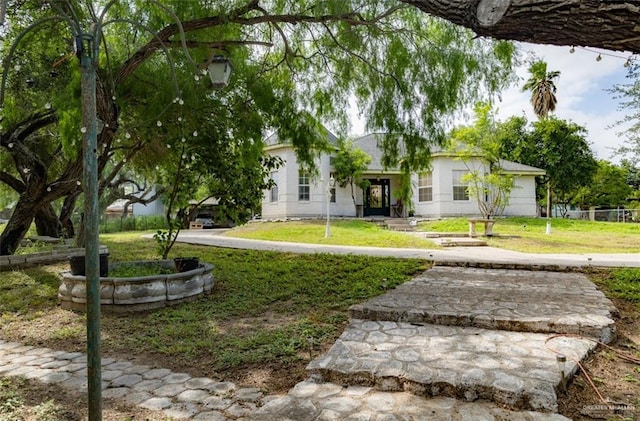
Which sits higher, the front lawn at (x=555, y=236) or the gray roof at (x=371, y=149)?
the gray roof at (x=371, y=149)

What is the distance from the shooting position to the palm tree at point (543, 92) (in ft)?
79.4

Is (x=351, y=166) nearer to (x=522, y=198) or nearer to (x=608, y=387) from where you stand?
(x=522, y=198)

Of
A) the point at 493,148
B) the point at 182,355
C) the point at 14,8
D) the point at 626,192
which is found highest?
the point at 14,8

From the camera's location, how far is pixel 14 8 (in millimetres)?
6145

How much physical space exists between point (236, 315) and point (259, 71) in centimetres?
433

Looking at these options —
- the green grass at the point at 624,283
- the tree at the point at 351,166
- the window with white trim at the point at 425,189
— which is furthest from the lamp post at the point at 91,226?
the window with white trim at the point at 425,189

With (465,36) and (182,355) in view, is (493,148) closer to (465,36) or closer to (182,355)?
(465,36)

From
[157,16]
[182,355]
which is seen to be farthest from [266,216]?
[182,355]

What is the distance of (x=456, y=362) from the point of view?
317 centimetres

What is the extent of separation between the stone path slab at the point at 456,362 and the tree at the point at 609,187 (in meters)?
28.9

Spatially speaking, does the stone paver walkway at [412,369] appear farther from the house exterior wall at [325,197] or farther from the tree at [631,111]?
the house exterior wall at [325,197]

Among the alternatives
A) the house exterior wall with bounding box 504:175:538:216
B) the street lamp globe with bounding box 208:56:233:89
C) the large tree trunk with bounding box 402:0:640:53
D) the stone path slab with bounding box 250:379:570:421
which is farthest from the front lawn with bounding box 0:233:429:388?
the house exterior wall with bounding box 504:175:538:216

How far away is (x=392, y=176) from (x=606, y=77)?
41.2 ft

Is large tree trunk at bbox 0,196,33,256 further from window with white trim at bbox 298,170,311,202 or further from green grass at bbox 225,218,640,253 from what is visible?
window with white trim at bbox 298,170,311,202
